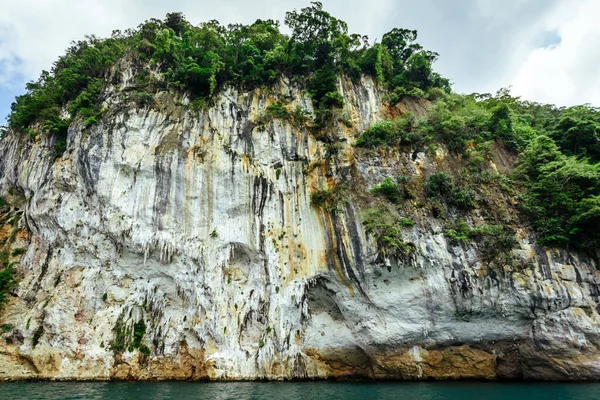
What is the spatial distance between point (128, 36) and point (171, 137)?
12088 mm

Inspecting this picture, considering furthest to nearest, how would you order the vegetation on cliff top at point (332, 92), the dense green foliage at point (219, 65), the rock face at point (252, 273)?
the dense green foliage at point (219, 65)
the vegetation on cliff top at point (332, 92)
the rock face at point (252, 273)

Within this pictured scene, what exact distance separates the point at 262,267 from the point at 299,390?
20.0ft

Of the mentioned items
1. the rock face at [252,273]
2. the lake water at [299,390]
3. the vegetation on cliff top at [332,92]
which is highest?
the vegetation on cliff top at [332,92]

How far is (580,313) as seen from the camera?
13930mm

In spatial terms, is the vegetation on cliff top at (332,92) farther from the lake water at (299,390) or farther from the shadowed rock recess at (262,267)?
the lake water at (299,390)

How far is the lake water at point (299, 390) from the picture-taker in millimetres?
11281

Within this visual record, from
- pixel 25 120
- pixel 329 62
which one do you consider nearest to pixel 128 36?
pixel 25 120

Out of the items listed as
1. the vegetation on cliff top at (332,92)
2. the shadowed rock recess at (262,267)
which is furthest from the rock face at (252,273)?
the vegetation on cliff top at (332,92)

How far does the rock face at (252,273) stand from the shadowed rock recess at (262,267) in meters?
0.07

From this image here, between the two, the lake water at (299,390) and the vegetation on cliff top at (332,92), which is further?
the vegetation on cliff top at (332,92)

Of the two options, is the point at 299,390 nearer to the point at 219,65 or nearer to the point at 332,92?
the point at 332,92

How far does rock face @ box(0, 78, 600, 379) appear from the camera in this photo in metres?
14.9

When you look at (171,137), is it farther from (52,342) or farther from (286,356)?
(286,356)

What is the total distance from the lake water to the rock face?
56.6 inches
